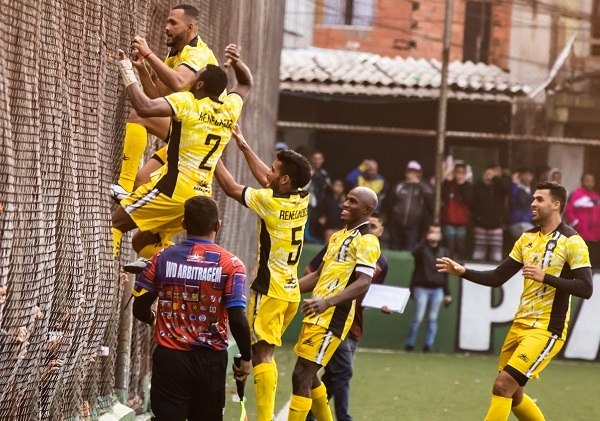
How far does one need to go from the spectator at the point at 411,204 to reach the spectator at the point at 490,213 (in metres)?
0.81

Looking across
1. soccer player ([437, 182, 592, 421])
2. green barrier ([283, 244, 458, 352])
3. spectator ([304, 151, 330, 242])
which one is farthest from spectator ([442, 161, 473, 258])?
soccer player ([437, 182, 592, 421])

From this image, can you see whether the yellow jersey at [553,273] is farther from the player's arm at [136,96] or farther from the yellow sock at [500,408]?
the player's arm at [136,96]

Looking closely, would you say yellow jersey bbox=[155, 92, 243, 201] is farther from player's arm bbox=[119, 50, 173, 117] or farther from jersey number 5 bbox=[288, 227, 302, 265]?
jersey number 5 bbox=[288, 227, 302, 265]

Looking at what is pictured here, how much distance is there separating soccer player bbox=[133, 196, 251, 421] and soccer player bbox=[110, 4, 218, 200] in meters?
1.54

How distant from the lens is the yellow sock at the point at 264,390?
11055mm

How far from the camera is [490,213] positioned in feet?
74.0

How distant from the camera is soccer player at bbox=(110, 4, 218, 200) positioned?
9.40m

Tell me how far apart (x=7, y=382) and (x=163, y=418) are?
92 centimetres

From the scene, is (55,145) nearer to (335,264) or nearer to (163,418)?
(163,418)

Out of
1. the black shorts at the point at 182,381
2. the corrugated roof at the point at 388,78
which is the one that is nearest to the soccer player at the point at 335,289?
the black shorts at the point at 182,381

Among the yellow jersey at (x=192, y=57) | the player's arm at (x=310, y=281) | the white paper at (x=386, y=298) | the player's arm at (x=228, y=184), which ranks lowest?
the white paper at (x=386, y=298)

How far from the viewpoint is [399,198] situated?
74.0 feet

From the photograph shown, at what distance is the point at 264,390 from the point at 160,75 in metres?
2.90

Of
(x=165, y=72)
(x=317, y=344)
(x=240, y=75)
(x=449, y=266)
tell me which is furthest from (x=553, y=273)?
(x=165, y=72)
